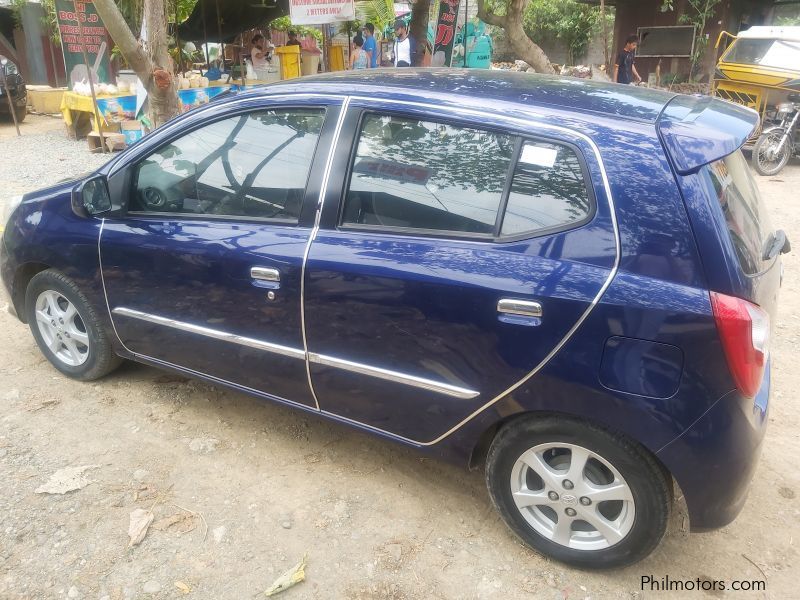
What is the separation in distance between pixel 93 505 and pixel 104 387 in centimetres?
104

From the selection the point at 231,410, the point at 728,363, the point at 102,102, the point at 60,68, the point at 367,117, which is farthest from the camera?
the point at 60,68

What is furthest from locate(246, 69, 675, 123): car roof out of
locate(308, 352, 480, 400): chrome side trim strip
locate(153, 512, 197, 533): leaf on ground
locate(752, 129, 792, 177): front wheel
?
locate(752, 129, 792, 177): front wheel

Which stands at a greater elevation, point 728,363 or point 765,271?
point 765,271

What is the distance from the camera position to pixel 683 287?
204 centimetres

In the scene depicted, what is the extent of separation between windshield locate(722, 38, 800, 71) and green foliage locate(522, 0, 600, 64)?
2003 centimetres

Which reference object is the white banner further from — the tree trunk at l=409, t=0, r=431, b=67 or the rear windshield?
the rear windshield

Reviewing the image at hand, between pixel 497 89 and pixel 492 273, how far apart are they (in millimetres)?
826

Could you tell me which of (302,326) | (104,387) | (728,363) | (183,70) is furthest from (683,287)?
(183,70)

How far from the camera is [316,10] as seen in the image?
9445 millimetres

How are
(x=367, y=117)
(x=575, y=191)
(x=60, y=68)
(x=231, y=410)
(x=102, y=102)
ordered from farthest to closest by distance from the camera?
(x=60, y=68), (x=102, y=102), (x=231, y=410), (x=367, y=117), (x=575, y=191)

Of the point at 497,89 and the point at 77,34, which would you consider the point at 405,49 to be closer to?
the point at 77,34

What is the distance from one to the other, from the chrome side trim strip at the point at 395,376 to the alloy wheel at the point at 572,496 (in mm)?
328

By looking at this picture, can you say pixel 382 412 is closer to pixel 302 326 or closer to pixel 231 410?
pixel 302 326

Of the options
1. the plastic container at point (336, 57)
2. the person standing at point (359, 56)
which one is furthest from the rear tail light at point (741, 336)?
the plastic container at point (336, 57)
